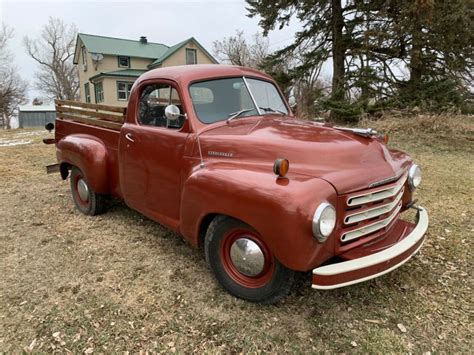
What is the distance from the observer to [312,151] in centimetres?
262

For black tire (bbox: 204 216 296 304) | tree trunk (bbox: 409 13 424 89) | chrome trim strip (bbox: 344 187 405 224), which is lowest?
black tire (bbox: 204 216 296 304)

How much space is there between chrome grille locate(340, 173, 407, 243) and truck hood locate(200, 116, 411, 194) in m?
0.08

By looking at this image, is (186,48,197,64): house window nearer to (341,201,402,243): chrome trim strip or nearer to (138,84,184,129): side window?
(138,84,184,129): side window

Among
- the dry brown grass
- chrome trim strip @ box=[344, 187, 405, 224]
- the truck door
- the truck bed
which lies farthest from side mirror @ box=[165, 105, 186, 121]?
the dry brown grass

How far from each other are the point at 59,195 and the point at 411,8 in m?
9.51

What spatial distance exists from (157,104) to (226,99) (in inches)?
32.7

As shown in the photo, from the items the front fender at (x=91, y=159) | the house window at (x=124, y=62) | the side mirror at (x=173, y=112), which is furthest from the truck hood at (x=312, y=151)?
the house window at (x=124, y=62)

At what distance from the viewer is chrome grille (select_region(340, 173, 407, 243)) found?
239 centimetres

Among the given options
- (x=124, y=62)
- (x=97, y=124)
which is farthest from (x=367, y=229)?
(x=124, y=62)

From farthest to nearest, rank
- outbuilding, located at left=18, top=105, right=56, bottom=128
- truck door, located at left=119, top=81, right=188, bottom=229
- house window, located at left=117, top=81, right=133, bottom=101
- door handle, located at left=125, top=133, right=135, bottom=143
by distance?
outbuilding, located at left=18, top=105, right=56, bottom=128 → house window, located at left=117, top=81, right=133, bottom=101 → door handle, located at left=125, top=133, right=135, bottom=143 → truck door, located at left=119, top=81, right=188, bottom=229

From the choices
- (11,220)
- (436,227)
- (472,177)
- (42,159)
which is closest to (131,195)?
(11,220)

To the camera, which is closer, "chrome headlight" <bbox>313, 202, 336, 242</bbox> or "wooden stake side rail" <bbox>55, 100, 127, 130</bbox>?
"chrome headlight" <bbox>313, 202, 336, 242</bbox>

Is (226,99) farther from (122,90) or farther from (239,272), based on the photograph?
(122,90)

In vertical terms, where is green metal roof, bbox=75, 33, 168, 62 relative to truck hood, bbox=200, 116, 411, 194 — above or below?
above
